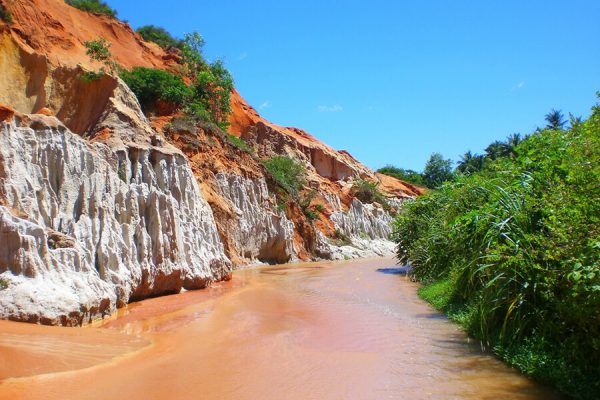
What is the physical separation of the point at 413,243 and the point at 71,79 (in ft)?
60.3

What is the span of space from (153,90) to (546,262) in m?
33.7

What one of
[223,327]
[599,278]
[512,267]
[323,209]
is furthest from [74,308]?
[323,209]

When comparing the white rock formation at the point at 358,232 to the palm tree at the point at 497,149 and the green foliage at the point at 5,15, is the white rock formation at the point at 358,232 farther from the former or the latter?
the green foliage at the point at 5,15

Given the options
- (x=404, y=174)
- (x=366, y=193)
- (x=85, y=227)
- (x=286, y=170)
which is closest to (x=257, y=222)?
(x=286, y=170)

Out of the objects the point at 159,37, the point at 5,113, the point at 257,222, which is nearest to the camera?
the point at 5,113

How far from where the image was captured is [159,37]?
65750 mm

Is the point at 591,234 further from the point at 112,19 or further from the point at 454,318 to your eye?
the point at 112,19

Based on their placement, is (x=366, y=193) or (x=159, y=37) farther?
(x=159, y=37)

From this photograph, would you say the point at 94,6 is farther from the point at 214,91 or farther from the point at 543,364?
Result: the point at 543,364

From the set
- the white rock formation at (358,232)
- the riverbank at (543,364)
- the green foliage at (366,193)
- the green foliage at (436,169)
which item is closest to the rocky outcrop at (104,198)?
the white rock formation at (358,232)

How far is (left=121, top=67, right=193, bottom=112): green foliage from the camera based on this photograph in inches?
1415

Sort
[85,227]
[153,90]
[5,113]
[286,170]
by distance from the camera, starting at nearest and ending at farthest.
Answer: [5,113] → [85,227] → [153,90] → [286,170]

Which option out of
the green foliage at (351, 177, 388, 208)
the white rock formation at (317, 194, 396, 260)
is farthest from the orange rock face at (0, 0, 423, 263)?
the green foliage at (351, 177, 388, 208)

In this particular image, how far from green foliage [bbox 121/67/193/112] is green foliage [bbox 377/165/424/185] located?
2133 inches
